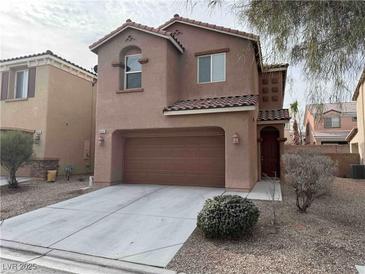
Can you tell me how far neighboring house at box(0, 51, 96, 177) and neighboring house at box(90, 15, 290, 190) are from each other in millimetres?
5384

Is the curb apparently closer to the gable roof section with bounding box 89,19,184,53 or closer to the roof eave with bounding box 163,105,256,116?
the roof eave with bounding box 163,105,256,116

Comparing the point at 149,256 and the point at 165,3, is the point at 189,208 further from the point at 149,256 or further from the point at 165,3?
the point at 165,3

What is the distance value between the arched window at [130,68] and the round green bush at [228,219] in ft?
27.9

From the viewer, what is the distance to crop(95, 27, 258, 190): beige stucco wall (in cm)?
1264

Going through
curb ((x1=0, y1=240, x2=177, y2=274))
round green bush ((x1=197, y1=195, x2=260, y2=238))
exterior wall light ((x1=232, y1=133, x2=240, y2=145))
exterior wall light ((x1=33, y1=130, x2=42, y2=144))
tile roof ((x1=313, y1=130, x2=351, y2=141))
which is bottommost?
curb ((x1=0, y1=240, x2=177, y2=274))

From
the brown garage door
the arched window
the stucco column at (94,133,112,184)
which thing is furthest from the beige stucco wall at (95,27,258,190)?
the brown garage door

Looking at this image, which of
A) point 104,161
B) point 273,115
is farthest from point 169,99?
point 273,115

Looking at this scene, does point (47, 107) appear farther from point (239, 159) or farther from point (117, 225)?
point (239, 159)

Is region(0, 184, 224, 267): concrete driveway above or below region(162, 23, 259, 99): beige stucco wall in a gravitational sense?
below

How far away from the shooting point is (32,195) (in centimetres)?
1204

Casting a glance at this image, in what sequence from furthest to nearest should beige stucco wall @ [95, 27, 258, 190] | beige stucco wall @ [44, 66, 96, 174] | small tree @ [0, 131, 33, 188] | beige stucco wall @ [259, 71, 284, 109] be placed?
1. beige stucco wall @ [44, 66, 96, 174]
2. beige stucco wall @ [259, 71, 284, 109]
3. small tree @ [0, 131, 33, 188]
4. beige stucco wall @ [95, 27, 258, 190]

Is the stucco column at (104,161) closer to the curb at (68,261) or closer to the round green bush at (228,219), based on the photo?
the curb at (68,261)

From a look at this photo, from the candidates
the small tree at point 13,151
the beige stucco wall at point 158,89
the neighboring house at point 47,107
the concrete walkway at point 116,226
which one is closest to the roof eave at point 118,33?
the beige stucco wall at point 158,89

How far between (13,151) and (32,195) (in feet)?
9.88
